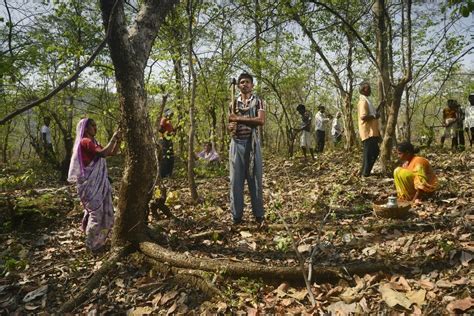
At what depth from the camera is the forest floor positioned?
110 inches

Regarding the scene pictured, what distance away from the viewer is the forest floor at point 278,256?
2.79 metres

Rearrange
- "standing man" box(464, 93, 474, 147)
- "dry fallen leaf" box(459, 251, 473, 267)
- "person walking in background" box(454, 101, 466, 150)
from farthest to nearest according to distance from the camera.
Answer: "person walking in background" box(454, 101, 466, 150), "standing man" box(464, 93, 474, 147), "dry fallen leaf" box(459, 251, 473, 267)

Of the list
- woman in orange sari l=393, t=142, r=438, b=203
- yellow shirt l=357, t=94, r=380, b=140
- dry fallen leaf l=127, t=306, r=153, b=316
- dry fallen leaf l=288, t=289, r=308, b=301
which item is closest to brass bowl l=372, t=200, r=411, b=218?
woman in orange sari l=393, t=142, r=438, b=203

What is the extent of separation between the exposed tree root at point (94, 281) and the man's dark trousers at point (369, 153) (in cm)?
493

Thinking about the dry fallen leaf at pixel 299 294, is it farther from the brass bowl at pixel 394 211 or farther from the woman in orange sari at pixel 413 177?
the woman in orange sari at pixel 413 177

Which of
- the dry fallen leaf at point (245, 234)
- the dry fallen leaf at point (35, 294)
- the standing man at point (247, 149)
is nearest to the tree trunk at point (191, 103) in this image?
the standing man at point (247, 149)

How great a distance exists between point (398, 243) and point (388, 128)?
345 cm

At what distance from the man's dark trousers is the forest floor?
24.8 inches

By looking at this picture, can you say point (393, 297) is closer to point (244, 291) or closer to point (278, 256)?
point (244, 291)

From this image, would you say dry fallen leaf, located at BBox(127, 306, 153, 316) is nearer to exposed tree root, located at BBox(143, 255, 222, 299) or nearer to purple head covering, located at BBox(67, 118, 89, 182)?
exposed tree root, located at BBox(143, 255, 222, 299)

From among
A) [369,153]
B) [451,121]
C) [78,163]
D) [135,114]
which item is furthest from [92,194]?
[451,121]

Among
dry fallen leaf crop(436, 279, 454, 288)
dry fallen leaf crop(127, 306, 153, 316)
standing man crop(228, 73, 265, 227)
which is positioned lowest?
dry fallen leaf crop(127, 306, 153, 316)

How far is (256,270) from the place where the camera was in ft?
10.2

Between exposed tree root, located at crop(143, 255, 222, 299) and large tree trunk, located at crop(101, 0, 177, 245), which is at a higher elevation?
large tree trunk, located at crop(101, 0, 177, 245)
